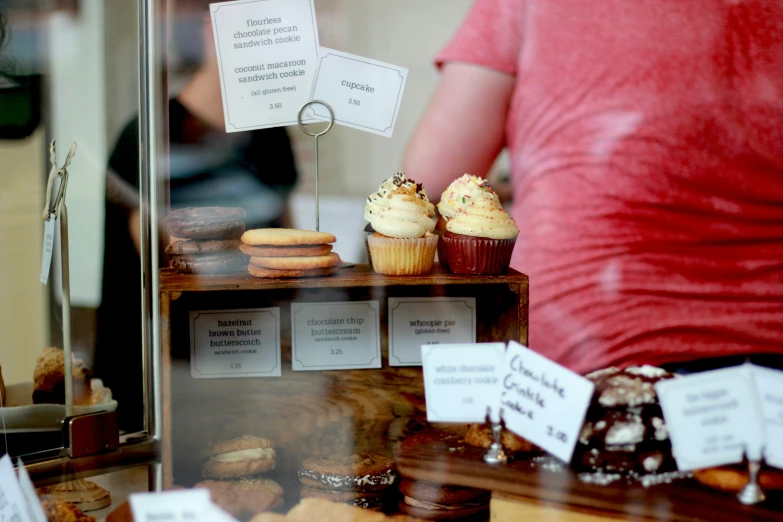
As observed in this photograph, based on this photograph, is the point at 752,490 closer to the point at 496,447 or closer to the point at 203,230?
the point at 496,447

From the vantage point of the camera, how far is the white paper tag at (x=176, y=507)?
1.08 metres

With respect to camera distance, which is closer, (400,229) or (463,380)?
(463,380)

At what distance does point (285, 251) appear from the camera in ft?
4.75

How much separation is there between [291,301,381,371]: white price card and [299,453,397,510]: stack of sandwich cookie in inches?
8.6

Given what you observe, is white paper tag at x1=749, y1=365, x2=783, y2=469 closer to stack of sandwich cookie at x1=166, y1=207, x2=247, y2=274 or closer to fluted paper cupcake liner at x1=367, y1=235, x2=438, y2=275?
fluted paper cupcake liner at x1=367, y1=235, x2=438, y2=275

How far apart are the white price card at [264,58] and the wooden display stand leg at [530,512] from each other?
2.79 ft

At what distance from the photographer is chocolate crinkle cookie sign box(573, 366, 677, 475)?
127cm

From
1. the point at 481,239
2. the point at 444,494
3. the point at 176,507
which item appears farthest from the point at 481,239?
the point at 176,507

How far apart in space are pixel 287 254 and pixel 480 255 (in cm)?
37

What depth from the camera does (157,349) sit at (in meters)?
1.59

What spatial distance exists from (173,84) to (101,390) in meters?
0.66

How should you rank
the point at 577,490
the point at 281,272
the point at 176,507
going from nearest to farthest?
the point at 176,507, the point at 577,490, the point at 281,272

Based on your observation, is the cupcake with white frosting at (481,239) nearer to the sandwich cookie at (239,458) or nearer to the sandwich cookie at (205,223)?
the sandwich cookie at (205,223)

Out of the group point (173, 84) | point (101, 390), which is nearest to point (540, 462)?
point (101, 390)
